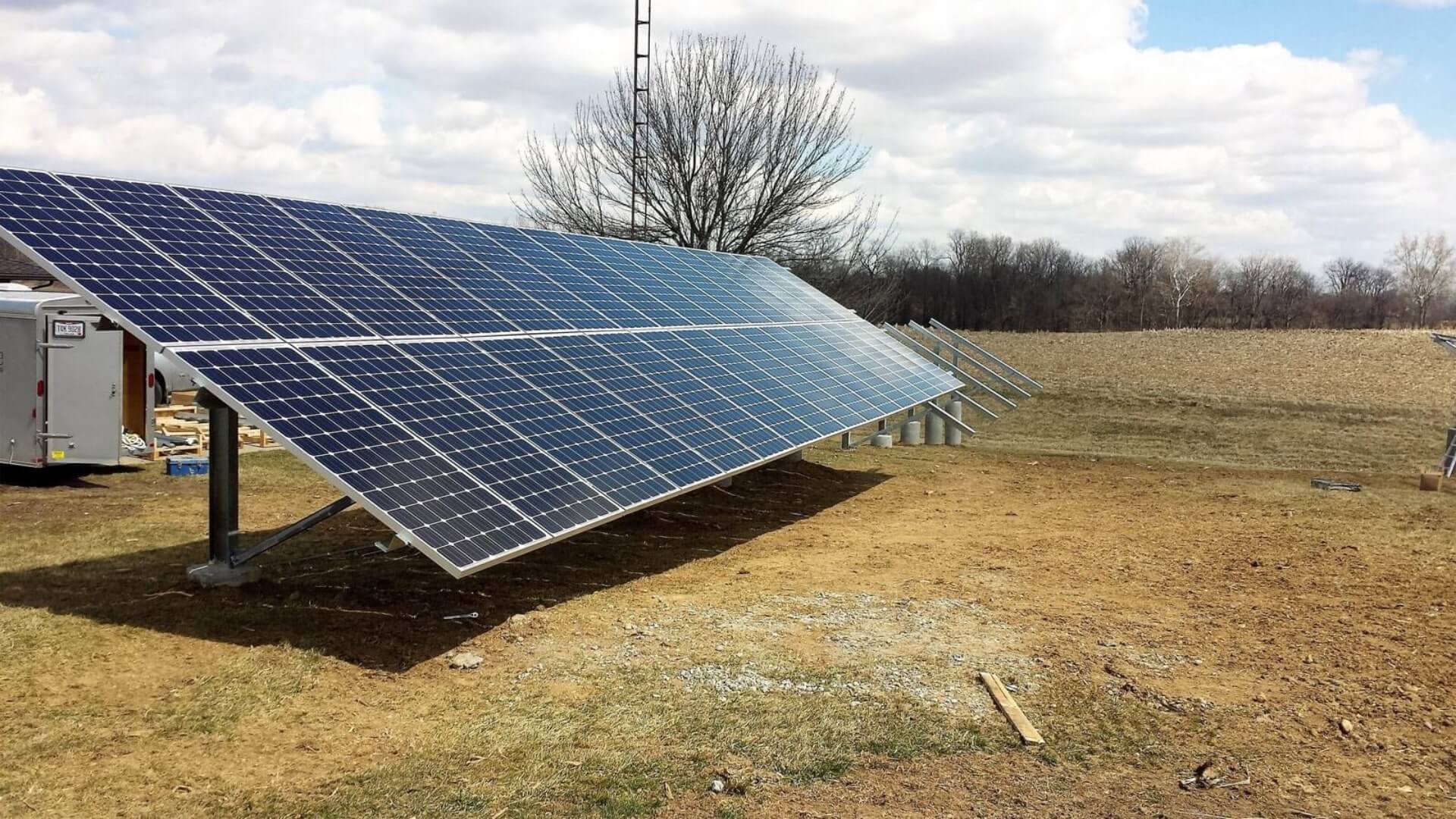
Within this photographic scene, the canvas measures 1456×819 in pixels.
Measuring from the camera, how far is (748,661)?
29.1ft

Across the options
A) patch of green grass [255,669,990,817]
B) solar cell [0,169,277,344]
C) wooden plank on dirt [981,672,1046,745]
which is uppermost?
solar cell [0,169,277,344]

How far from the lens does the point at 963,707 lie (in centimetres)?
802

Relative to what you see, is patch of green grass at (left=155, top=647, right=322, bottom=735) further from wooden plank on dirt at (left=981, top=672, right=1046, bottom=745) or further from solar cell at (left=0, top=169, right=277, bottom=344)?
wooden plank on dirt at (left=981, top=672, right=1046, bottom=745)

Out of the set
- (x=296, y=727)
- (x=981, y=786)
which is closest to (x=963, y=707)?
(x=981, y=786)

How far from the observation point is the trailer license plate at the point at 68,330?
16.3 m

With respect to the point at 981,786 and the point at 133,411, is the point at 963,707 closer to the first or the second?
the point at 981,786

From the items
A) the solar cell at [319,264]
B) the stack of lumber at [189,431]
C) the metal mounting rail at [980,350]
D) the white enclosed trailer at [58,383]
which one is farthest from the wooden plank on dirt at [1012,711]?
the metal mounting rail at [980,350]

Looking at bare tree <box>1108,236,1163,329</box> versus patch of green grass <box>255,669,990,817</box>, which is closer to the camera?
patch of green grass <box>255,669,990,817</box>

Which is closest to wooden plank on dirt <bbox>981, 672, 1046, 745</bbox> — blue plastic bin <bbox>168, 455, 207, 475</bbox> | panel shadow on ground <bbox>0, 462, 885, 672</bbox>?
panel shadow on ground <bbox>0, 462, 885, 672</bbox>

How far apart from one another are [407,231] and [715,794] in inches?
387

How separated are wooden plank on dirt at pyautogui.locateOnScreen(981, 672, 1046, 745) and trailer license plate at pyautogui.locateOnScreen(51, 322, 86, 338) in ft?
48.0

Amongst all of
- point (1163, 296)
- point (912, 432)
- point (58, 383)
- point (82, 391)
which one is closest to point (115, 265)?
point (58, 383)

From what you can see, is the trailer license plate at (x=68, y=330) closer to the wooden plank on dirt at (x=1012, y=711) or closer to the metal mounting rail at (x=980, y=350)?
the wooden plank on dirt at (x=1012, y=711)

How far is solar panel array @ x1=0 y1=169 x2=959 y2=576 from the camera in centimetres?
862
